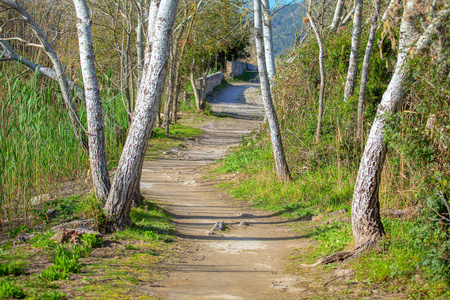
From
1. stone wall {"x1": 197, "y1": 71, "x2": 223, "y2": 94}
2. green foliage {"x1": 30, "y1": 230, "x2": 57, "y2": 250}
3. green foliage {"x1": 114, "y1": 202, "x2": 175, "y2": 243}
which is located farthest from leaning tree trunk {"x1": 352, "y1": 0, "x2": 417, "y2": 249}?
stone wall {"x1": 197, "y1": 71, "x2": 223, "y2": 94}

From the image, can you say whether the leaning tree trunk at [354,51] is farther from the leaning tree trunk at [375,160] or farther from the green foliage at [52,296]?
the green foliage at [52,296]

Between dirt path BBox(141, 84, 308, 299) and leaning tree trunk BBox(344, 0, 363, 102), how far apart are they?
11.0 feet

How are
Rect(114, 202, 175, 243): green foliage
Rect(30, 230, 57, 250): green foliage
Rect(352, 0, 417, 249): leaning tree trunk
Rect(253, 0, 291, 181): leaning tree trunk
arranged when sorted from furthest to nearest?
Rect(253, 0, 291, 181): leaning tree trunk, Rect(114, 202, 175, 243): green foliage, Rect(30, 230, 57, 250): green foliage, Rect(352, 0, 417, 249): leaning tree trunk

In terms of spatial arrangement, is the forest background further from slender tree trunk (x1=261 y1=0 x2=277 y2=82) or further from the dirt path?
the dirt path

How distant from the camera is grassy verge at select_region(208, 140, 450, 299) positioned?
4020 millimetres

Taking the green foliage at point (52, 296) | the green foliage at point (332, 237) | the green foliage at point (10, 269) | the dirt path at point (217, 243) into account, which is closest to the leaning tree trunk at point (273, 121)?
the dirt path at point (217, 243)

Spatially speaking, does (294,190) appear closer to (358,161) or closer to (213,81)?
(358,161)

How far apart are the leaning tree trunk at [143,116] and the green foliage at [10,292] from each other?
7.01 feet

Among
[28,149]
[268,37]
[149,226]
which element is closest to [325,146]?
[268,37]

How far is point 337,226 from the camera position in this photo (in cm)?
618

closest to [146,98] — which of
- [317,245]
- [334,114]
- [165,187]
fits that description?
[317,245]

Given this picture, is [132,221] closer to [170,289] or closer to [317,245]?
[170,289]

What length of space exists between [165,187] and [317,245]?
457cm

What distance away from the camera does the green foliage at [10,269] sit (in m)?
3.94
